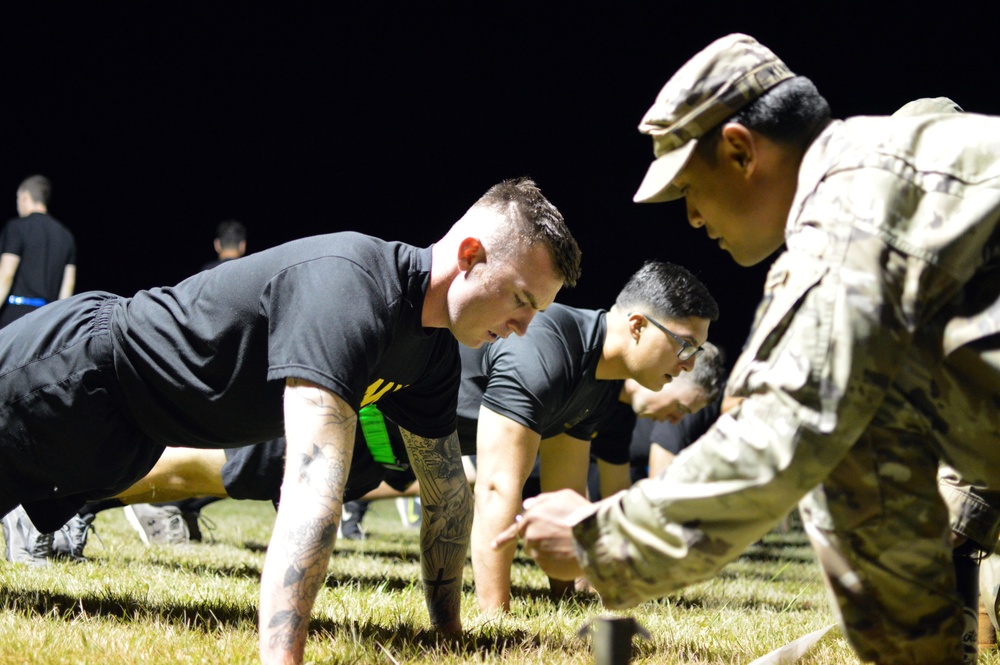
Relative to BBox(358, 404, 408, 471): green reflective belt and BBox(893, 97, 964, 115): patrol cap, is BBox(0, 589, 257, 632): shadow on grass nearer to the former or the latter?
BBox(358, 404, 408, 471): green reflective belt

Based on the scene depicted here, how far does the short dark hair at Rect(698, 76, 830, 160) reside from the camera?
5.72ft

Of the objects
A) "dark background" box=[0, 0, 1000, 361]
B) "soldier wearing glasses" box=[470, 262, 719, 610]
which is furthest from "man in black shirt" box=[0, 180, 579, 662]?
"dark background" box=[0, 0, 1000, 361]

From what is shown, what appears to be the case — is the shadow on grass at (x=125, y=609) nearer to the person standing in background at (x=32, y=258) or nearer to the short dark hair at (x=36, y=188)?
the person standing in background at (x=32, y=258)

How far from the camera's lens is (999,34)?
841 centimetres

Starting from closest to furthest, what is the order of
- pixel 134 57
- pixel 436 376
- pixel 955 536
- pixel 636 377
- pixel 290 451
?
pixel 290 451 → pixel 955 536 → pixel 436 376 → pixel 636 377 → pixel 134 57

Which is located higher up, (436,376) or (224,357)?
(224,357)

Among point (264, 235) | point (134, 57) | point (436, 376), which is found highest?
point (134, 57)

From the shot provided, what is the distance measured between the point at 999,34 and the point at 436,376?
7.75m

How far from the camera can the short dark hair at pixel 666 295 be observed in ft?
12.7

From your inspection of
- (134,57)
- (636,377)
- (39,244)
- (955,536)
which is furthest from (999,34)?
(134,57)

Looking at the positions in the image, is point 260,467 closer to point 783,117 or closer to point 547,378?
point 547,378

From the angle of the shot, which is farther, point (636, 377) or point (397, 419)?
point (636, 377)

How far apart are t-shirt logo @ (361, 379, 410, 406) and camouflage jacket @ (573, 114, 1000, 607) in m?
1.07

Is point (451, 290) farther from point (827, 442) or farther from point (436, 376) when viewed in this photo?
point (827, 442)
